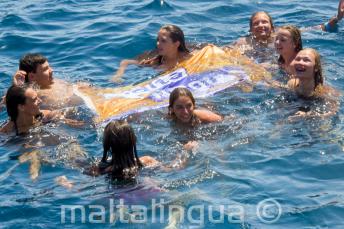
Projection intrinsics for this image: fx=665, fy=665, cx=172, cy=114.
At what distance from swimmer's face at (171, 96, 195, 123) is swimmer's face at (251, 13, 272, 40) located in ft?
11.8

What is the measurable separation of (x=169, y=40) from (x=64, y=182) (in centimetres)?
427

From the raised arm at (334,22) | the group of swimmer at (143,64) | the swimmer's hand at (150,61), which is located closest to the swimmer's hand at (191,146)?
the group of swimmer at (143,64)

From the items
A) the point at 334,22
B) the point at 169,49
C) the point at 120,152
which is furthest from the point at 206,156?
the point at 334,22

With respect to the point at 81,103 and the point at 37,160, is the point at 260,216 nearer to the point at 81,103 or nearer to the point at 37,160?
the point at 37,160

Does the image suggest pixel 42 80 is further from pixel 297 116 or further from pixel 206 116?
pixel 297 116

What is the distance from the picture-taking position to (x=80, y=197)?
23.3 ft

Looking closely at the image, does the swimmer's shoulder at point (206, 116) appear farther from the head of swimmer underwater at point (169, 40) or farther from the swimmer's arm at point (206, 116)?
the head of swimmer underwater at point (169, 40)

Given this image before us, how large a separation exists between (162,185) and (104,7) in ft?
29.5

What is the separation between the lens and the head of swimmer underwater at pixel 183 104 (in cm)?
850

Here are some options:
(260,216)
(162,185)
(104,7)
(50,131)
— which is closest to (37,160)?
(50,131)

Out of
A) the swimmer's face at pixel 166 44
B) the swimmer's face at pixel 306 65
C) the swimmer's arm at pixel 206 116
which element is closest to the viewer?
the swimmer's arm at pixel 206 116

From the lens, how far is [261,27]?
11.7 metres

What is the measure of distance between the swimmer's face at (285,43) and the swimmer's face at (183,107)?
2581 mm

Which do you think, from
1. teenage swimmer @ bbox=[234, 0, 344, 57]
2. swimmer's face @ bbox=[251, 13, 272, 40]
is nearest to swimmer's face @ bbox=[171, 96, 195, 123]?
teenage swimmer @ bbox=[234, 0, 344, 57]
